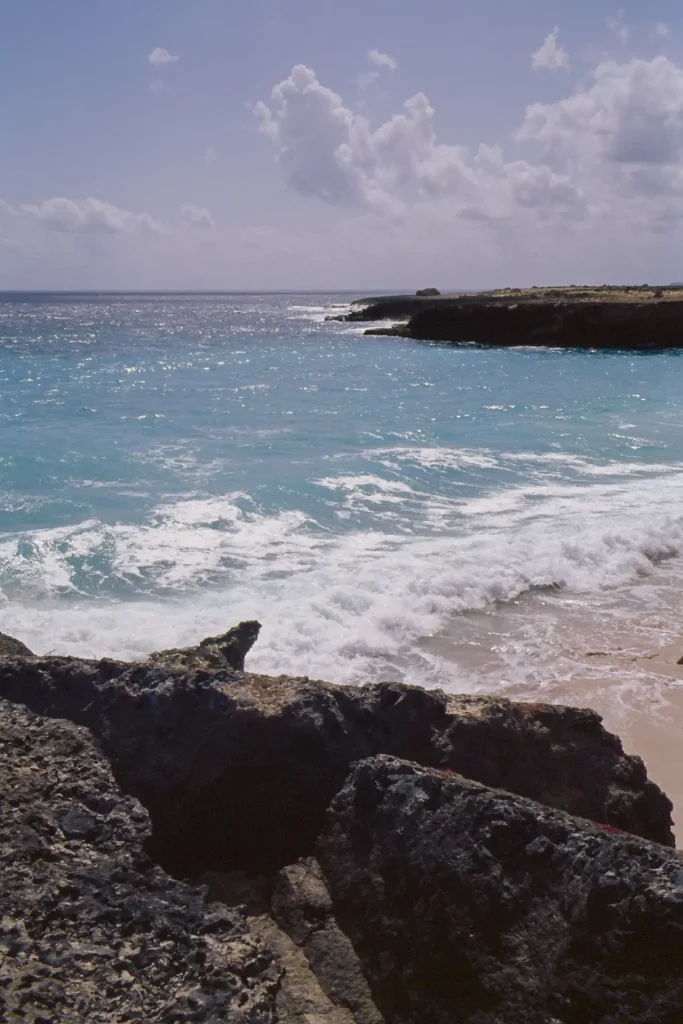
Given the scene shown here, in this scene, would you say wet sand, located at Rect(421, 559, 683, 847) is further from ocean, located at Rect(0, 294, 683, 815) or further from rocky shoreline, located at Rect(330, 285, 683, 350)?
rocky shoreline, located at Rect(330, 285, 683, 350)

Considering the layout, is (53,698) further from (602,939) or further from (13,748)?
(602,939)

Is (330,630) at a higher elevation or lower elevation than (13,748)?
lower

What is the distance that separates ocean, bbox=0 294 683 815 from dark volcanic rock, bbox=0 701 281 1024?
12.9ft

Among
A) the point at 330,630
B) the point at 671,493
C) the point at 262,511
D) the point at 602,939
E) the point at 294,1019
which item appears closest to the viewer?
the point at 602,939

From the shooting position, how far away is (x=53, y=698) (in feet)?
12.1

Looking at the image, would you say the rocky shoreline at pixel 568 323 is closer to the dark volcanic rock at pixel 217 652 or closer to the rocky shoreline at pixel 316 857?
the dark volcanic rock at pixel 217 652

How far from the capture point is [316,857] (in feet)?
10.8

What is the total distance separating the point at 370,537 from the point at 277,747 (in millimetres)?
7772

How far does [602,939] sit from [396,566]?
7301 mm

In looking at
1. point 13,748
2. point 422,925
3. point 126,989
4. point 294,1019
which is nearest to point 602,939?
point 422,925

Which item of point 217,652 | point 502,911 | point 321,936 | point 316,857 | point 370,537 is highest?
point 217,652

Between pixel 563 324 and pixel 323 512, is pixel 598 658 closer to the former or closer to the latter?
pixel 323 512

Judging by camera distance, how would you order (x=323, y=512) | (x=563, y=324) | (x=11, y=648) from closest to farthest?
(x=11, y=648) < (x=323, y=512) < (x=563, y=324)

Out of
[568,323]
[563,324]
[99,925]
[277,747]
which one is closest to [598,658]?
[277,747]
